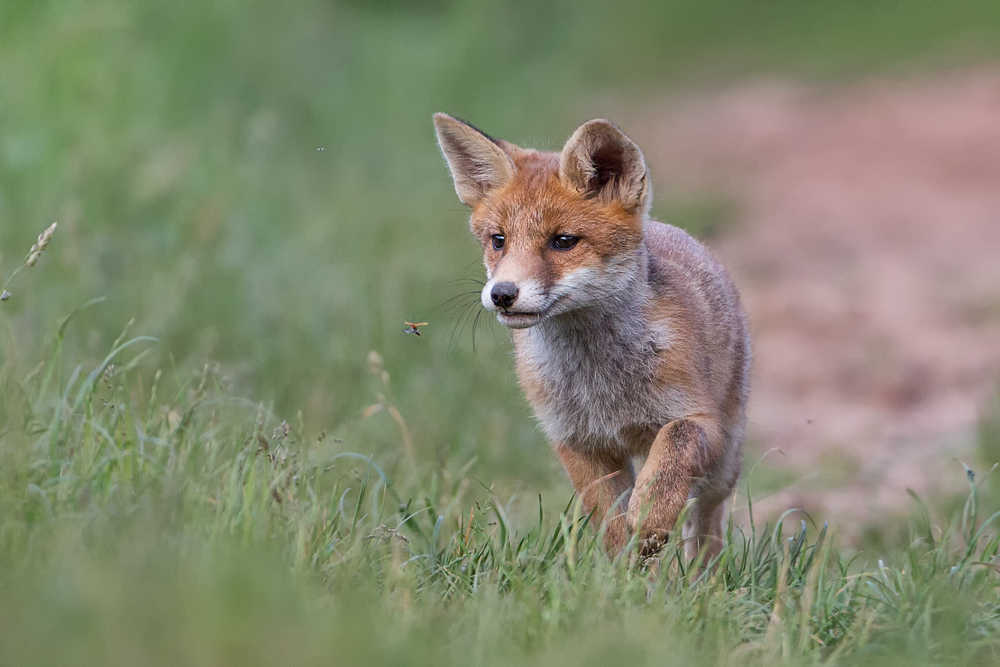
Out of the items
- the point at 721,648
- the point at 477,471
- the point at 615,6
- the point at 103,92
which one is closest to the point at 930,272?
the point at 477,471

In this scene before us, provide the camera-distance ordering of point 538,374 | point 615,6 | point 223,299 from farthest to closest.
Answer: point 615,6, point 223,299, point 538,374

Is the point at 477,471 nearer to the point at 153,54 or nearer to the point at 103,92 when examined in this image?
the point at 103,92

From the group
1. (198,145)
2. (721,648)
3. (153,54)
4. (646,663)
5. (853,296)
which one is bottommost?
(853,296)

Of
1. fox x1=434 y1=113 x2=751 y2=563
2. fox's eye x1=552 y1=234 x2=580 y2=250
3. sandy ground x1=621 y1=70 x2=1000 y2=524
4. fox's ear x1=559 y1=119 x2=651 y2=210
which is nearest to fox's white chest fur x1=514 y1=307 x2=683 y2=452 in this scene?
fox x1=434 y1=113 x2=751 y2=563

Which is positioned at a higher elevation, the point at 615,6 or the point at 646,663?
the point at 615,6

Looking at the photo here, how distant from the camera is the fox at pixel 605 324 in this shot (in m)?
4.50

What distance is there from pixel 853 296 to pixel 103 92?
6.37 metres

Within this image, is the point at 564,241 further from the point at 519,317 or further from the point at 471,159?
the point at 471,159

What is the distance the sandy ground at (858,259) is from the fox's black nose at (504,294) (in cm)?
140

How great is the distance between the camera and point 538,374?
5004 millimetres

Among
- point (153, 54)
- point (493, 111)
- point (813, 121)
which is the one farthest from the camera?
point (813, 121)

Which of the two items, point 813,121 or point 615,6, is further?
point 615,6

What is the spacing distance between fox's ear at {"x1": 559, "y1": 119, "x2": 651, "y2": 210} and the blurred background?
39.2 inches

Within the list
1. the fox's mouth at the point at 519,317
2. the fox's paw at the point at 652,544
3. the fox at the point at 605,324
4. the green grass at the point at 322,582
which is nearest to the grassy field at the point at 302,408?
the green grass at the point at 322,582
